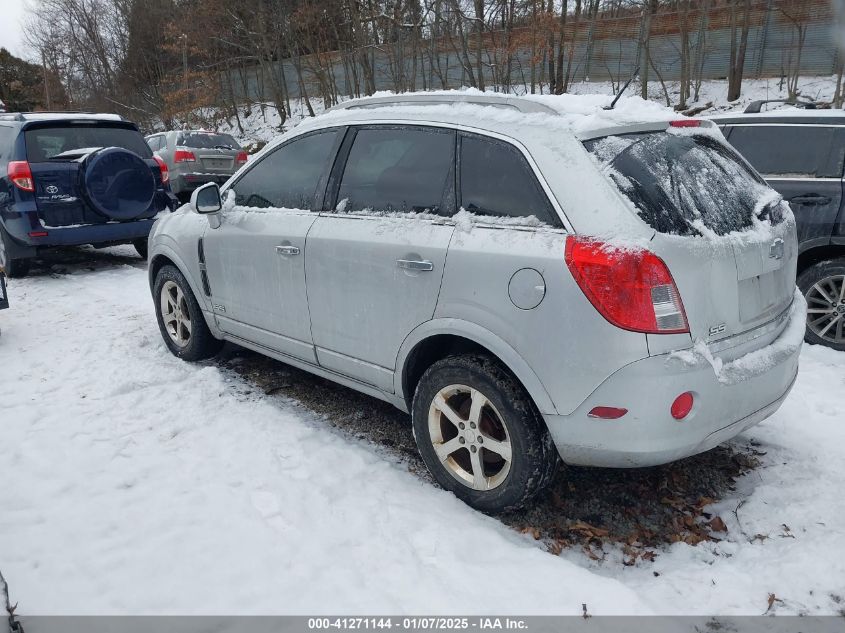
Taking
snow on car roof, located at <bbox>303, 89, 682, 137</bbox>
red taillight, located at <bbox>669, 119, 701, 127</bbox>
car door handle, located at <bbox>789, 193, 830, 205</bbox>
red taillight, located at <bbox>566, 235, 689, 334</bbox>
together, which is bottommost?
car door handle, located at <bbox>789, 193, 830, 205</bbox>

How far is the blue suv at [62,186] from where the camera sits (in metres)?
7.06

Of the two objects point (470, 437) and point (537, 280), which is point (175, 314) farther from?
point (537, 280)

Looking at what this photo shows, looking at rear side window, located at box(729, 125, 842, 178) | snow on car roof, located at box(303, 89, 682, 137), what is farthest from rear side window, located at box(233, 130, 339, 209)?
rear side window, located at box(729, 125, 842, 178)

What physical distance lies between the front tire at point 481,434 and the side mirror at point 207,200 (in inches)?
81.5

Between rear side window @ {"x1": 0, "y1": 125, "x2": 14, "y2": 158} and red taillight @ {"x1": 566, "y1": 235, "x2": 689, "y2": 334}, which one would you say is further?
rear side window @ {"x1": 0, "y1": 125, "x2": 14, "y2": 158}

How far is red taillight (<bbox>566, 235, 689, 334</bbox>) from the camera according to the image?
229 centimetres

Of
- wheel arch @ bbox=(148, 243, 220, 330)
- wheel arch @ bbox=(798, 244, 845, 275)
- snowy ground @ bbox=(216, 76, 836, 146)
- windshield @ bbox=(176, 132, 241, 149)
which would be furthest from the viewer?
snowy ground @ bbox=(216, 76, 836, 146)

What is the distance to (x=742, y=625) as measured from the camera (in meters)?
2.19

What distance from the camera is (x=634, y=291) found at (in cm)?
229

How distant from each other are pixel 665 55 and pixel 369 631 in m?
27.8

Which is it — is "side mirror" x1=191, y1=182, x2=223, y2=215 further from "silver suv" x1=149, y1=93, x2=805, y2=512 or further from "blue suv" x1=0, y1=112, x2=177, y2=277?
"blue suv" x1=0, y1=112, x2=177, y2=277

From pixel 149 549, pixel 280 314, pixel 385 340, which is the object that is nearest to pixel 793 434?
pixel 385 340

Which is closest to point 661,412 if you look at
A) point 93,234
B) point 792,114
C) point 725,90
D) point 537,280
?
point 537,280

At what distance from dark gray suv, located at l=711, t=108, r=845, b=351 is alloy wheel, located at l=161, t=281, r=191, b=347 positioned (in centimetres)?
490
